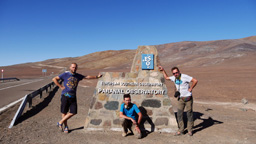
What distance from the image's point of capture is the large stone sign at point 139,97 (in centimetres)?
546

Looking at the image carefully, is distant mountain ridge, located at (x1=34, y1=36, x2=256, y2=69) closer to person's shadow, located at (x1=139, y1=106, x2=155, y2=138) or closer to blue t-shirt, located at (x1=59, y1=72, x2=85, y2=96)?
person's shadow, located at (x1=139, y1=106, x2=155, y2=138)

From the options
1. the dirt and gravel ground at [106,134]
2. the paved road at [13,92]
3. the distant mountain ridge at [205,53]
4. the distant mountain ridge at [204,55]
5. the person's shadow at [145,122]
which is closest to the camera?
the dirt and gravel ground at [106,134]

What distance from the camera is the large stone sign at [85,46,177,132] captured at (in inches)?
215

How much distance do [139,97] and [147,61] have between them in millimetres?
1036

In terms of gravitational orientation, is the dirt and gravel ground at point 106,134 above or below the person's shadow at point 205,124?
above

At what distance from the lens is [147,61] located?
5730 millimetres

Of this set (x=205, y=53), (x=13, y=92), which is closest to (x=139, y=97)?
(x=13, y=92)

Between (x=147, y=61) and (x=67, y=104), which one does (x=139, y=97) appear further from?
(x=67, y=104)

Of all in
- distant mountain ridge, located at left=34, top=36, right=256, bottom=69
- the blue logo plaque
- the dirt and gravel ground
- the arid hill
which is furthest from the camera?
distant mountain ridge, located at left=34, top=36, right=256, bottom=69

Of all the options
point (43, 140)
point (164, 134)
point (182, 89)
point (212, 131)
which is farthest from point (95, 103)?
point (212, 131)

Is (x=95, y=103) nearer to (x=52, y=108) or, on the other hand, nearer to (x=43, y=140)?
(x=43, y=140)

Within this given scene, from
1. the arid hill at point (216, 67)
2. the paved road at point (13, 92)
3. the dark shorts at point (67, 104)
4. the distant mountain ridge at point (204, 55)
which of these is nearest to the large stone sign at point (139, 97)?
the dark shorts at point (67, 104)

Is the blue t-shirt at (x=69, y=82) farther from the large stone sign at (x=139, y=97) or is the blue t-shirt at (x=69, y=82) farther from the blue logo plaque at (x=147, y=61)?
the blue logo plaque at (x=147, y=61)

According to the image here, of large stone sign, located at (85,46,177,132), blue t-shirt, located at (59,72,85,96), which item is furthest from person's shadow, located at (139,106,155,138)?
blue t-shirt, located at (59,72,85,96)
